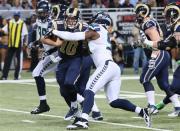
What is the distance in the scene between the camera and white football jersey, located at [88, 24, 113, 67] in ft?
35.7

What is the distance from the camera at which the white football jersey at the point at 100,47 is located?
10.9 m

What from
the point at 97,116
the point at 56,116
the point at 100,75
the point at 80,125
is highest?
the point at 100,75

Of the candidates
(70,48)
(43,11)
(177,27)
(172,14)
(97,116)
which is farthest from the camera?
(43,11)

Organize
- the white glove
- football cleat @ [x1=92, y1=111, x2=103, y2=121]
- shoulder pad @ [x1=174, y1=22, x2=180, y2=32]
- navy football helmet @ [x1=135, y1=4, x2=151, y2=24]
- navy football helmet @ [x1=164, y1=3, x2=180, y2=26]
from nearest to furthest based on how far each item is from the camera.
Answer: shoulder pad @ [x1=174, y1=22, x2=180, y2=32] < football cleat @ [x1=92, y1=111, x2=103, y2=121] < navy football helmet @ [x1=164, y1=3, x2=180, y2=26] < the white glove < navy football helmet @ [x1=135, y1=4, x2=151, y2=24]

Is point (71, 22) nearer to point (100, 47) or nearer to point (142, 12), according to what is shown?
point (100, 47)

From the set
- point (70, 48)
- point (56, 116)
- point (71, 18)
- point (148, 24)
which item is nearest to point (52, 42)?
point (70, 48)

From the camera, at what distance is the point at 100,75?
10.8m

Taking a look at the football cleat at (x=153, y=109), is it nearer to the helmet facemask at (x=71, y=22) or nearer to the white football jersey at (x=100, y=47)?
the white football jersey at (x=100, y=47)

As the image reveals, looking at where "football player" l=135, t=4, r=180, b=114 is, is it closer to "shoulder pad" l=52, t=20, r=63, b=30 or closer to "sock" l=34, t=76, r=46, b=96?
"shoulder pad" l=52, t=20, r=63, b=30

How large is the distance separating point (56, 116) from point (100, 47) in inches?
74.3

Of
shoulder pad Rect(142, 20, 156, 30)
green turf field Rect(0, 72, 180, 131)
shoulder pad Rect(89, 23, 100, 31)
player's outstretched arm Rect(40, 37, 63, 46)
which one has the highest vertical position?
shoulder pad Rect(89, 23, 100, 31)

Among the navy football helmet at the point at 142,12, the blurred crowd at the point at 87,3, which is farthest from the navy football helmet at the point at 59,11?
the blurred crowd at the point at 87,3

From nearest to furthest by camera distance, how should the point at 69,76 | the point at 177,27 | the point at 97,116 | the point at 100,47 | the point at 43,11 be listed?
the point at 100,47 < the point at 69,76 < the point at 177,27 < the point at 97,116 < the point at 43,11

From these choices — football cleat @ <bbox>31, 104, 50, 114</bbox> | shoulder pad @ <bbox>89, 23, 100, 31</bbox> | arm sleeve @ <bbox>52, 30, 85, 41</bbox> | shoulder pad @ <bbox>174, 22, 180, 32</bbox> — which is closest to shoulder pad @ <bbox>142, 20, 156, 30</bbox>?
shoulder pad @ <bbox>174, 22, 180, 32</bbox>
